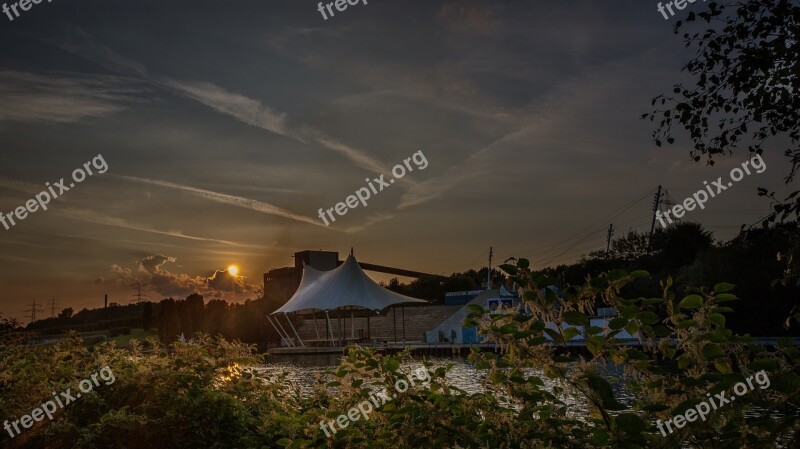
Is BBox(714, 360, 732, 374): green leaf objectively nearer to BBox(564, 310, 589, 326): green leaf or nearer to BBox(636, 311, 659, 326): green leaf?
BBox(636, 311, 659, 326): green leaf

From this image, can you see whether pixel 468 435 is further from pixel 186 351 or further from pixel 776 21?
pixel 776 21

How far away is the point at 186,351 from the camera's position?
5.27 metres

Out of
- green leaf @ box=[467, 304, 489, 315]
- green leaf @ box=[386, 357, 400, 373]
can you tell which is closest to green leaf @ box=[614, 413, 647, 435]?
green leaf @ box=[467, 304, 489, 315]

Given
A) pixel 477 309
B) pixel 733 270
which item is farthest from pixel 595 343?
pixel 733 270

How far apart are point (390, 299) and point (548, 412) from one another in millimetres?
41972

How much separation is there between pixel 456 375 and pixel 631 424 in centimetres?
2380

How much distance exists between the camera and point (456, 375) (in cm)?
2523

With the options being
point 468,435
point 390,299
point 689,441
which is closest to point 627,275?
point 689,441

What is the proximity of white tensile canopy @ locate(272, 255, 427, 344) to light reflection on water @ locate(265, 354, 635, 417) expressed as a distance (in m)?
3.51

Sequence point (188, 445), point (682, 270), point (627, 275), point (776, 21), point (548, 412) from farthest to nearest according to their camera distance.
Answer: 1. point (682, 270)
2. point (776, 21)
3. point (188, 445)
4. point (548, 412)
5. point (627, 275)

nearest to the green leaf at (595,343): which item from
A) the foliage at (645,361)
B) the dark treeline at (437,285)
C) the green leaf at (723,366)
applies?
the foliage at (645,361)

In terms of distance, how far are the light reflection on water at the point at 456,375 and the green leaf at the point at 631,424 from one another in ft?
0.78

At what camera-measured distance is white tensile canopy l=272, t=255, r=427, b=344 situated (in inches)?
1705

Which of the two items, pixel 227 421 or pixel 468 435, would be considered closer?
pixel 468 435
